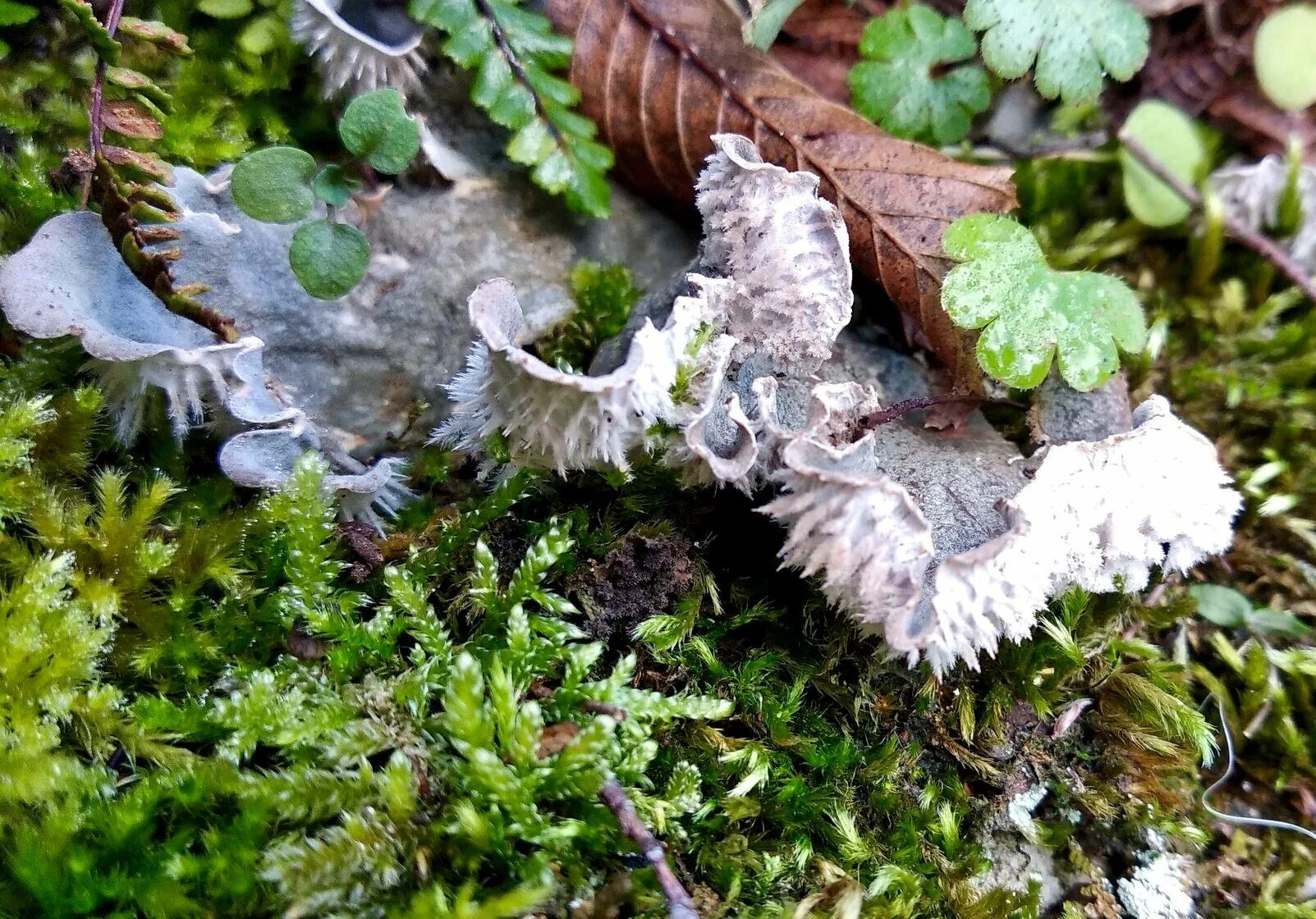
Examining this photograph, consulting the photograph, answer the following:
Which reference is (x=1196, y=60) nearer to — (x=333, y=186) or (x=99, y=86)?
(x=333, y=186)

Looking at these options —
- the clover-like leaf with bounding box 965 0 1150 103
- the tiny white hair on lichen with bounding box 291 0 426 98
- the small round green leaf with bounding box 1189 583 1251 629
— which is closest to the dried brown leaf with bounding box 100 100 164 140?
the tiny white hair on lichen with bounding box 291 0 426 98

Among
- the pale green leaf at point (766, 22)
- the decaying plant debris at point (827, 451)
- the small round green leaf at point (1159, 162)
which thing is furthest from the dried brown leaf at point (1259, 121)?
the pale green leaf at point (766, 22)

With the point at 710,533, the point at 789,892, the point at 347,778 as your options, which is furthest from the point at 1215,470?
the point at 347,778

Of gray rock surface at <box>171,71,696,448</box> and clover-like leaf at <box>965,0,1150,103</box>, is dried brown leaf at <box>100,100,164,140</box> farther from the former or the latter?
clover-like leaf at <box>965,0,1150,103</box>

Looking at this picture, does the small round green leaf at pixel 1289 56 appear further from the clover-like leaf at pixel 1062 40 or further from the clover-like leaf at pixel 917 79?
the clover-like leaf at pixel 917 79

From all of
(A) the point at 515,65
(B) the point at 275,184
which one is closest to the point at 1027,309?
(A) the point at 515,65

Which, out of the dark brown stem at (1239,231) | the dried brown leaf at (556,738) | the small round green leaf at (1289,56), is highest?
the small round green leaf at (1289,56)

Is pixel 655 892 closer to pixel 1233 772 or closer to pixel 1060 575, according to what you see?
pixel 1060 575
